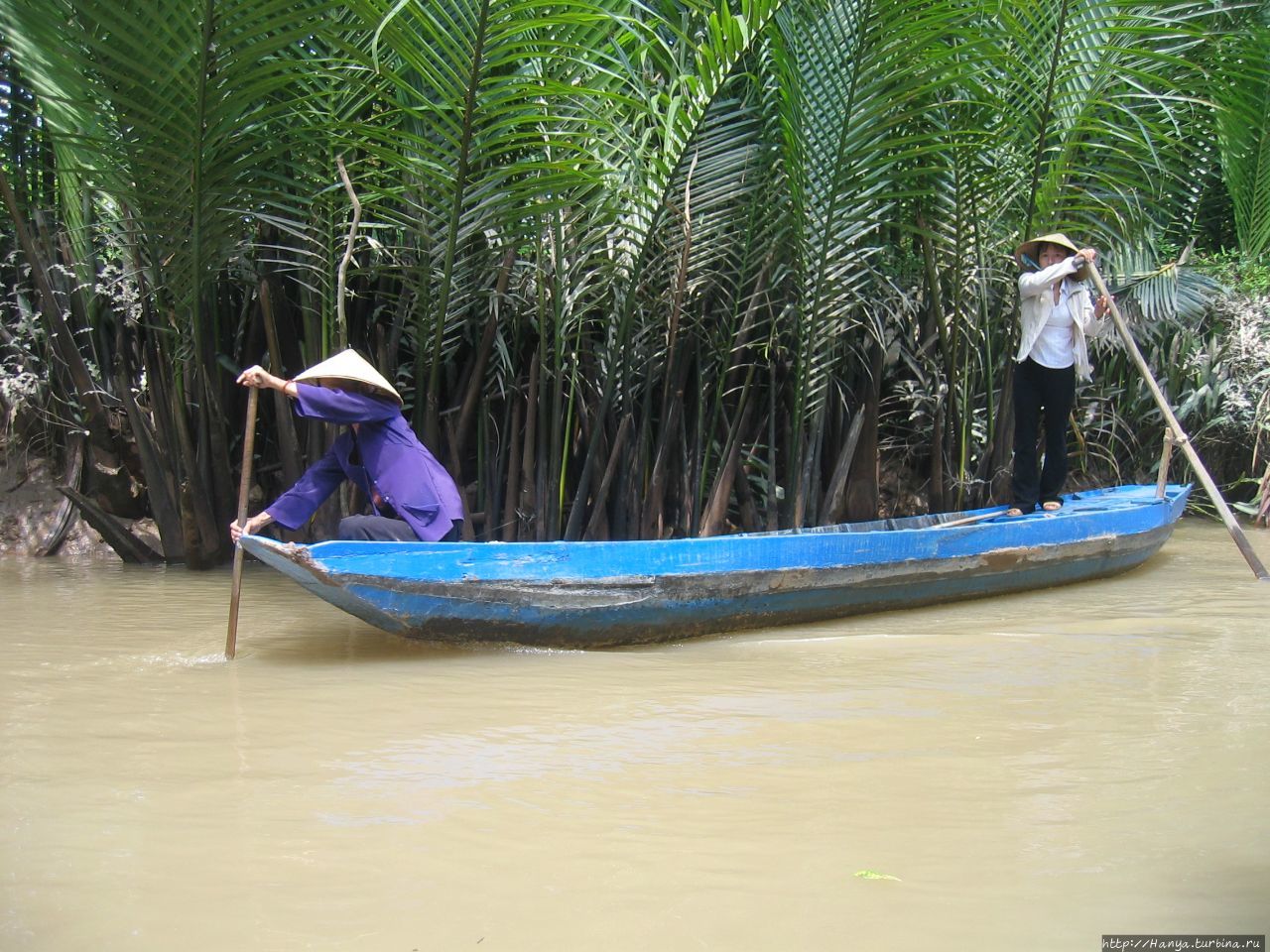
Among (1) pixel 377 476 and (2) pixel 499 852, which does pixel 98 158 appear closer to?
(1) pixel 377 476

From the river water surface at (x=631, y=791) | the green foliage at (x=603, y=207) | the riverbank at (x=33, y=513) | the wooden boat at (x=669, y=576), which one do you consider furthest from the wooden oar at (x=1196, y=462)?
the riverbank at (x=33, y=513)

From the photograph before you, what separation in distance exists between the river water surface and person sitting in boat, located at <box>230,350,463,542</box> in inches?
16.9

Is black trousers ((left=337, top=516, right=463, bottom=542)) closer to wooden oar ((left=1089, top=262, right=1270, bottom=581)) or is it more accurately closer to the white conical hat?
the white conical hat

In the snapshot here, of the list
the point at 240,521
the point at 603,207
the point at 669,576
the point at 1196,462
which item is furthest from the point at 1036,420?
the point at 240,521

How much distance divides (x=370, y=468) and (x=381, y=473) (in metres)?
0.07

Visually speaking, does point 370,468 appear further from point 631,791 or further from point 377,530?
point 631,791

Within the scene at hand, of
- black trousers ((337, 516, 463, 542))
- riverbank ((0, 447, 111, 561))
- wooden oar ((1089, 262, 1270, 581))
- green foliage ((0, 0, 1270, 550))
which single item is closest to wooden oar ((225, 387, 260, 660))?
black trousers ((337, 516, 463, 542))

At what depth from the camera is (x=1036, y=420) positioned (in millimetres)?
5812

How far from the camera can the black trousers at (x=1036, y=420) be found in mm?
5699

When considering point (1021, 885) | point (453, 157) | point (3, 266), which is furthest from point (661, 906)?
point (3, 266)

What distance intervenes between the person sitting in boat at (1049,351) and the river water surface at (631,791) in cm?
159

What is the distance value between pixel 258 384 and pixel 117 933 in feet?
7.66

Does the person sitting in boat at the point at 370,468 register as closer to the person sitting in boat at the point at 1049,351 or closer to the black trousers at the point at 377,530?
the black trousers at the point at 377,530

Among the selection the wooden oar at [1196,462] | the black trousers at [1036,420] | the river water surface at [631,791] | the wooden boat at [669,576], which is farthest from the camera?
the black trousers at [1036,420]
